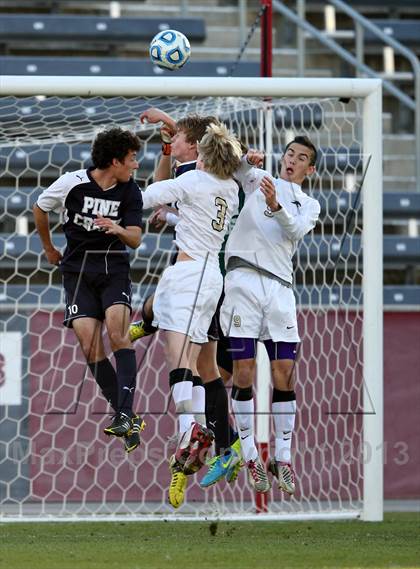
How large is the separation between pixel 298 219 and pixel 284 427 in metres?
1.19

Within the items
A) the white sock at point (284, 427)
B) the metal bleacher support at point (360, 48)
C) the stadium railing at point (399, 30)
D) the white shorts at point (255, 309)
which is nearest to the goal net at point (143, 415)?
the white sock at point (284, 427)

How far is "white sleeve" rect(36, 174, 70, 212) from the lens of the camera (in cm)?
684

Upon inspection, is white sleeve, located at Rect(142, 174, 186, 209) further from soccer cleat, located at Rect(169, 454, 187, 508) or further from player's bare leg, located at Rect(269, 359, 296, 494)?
soccer cleat, located at Rect(169, 454, 187, 508)

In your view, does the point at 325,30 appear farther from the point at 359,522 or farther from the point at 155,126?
the point at 359,522

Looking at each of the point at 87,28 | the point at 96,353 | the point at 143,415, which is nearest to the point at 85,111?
the point at 87,28

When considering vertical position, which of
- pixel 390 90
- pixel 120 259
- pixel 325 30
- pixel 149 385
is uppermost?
pixel 325 30

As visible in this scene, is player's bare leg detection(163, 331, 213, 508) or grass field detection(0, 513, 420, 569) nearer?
grass field detection(0, 513, 420, 569)

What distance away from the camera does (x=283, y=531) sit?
780cm

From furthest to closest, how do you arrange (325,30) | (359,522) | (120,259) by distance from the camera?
(325,30) → (359,522) → (120,259)

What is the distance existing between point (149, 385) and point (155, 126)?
6.61 ft

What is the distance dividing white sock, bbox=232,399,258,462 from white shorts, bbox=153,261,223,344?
0.61m

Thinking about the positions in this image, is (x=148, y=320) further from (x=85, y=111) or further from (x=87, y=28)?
(x=87, y=28)

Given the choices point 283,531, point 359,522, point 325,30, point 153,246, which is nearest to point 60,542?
point 283,531

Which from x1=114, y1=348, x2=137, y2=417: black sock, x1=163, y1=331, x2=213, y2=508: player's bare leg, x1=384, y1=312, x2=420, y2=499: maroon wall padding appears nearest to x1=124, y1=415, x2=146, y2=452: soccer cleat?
x1=114, y1=348, x2=137, y2=417: black sock
